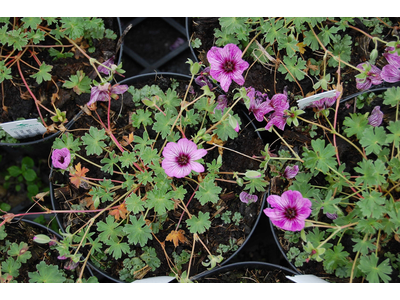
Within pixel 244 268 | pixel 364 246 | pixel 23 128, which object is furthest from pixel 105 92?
pixel 364 246

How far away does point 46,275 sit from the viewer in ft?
4.51

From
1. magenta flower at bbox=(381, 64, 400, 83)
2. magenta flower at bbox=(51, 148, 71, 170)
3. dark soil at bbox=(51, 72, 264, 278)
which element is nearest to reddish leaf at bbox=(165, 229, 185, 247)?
dark soil at bbox=(51, 72, 264, 278)

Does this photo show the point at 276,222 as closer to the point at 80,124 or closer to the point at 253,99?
the point at 253,99

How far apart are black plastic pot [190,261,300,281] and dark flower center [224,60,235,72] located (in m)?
0.89

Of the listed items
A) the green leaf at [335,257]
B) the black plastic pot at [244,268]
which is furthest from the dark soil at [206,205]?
the green leaf at [335,257]

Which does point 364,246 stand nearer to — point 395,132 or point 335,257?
point 335,257

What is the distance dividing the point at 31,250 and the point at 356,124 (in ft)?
5.36

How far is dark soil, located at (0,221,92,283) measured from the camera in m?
1.52

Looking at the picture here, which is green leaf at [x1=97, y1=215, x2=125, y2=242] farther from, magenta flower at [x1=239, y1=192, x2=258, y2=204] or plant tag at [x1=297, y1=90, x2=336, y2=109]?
plant tag at [x1=297, y1=90, x2=336, y2=109]

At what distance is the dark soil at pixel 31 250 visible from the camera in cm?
152

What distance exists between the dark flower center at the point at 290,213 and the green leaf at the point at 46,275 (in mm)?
1007

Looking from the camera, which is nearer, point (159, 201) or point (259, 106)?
point (159, 201)

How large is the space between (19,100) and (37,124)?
0.28 metres

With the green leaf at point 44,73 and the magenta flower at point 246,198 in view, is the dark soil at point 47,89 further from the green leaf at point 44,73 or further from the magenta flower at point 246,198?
the magenta flower at point 246,198
